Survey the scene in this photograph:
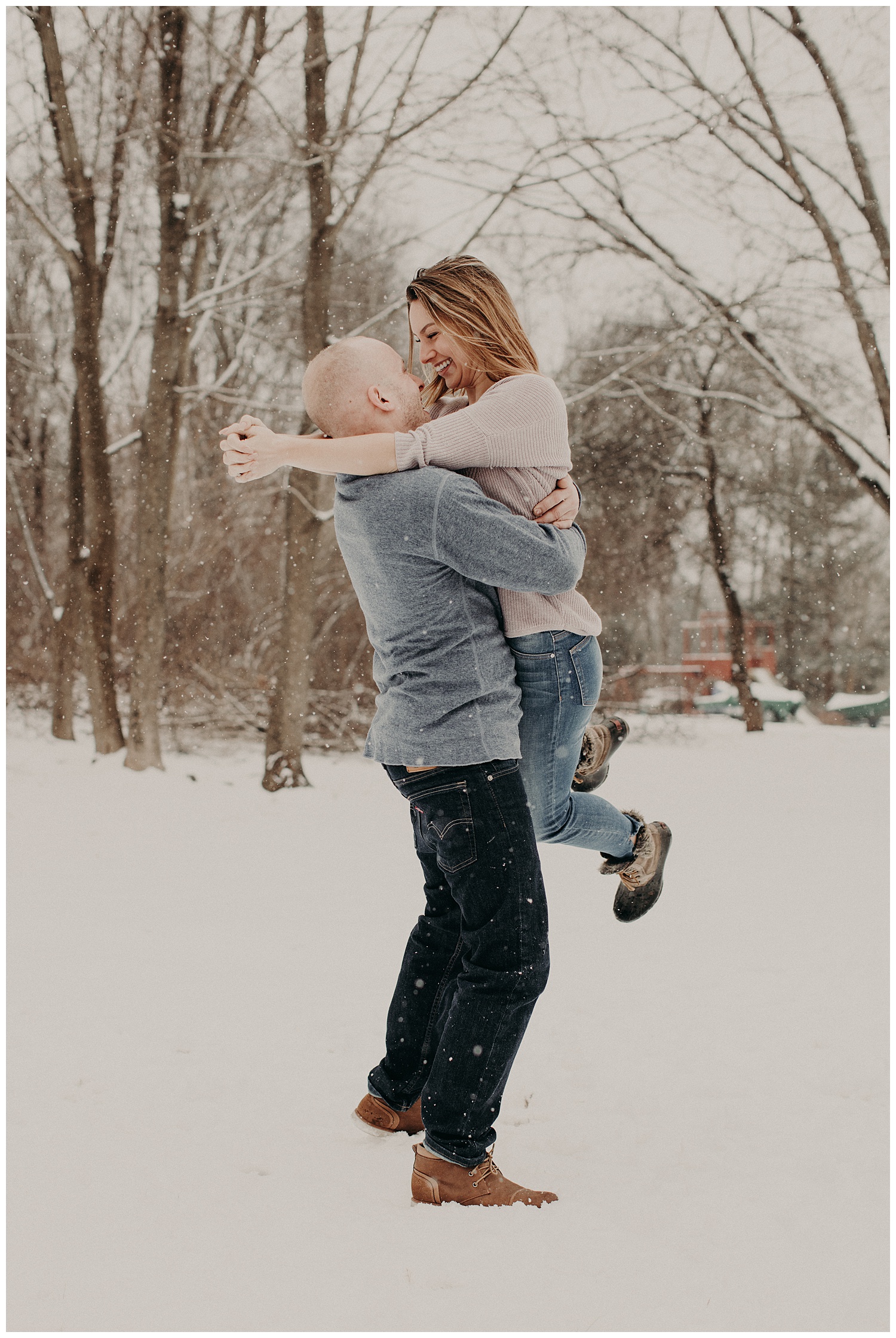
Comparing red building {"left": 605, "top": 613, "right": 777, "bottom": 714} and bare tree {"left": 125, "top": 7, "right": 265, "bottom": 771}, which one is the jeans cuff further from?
red building {"left": 605, "top": 613, "right": 777, "bottom": 714}

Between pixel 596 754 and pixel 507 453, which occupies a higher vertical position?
pixel 507 453

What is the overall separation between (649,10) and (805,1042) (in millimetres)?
8445

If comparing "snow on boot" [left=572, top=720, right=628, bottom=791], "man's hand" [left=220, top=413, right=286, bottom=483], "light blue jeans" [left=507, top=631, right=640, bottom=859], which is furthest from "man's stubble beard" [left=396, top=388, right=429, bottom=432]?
"snow on boot" [left=572, top=720, right=628, bottom=791]

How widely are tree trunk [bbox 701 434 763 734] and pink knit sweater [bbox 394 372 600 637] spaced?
937cm

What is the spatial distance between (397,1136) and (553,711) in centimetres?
116

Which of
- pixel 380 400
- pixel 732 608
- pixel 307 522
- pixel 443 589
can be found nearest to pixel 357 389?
pixel 380 400

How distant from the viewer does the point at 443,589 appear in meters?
1.98

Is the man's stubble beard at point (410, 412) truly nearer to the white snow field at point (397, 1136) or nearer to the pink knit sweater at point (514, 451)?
the pink knit sweater at point (514, 451)

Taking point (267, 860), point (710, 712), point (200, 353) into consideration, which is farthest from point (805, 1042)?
point (200, 353)

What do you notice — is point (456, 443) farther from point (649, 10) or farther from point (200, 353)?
point (200, 353)

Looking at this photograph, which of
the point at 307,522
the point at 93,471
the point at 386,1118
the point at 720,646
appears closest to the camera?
the point at 386,1118

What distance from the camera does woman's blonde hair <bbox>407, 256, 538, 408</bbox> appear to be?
2074 millimetres

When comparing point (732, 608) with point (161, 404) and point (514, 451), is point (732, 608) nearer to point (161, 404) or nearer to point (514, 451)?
point (161, 404)

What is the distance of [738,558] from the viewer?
11422 mm
